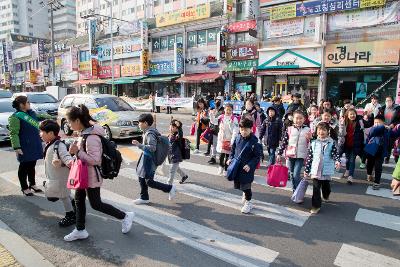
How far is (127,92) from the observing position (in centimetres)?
3609

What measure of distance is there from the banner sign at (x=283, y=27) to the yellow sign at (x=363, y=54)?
244 cm

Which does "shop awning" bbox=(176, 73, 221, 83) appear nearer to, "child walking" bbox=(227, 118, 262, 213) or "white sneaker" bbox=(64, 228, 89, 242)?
"child walking" bbox=(227, 118, 262, 213)

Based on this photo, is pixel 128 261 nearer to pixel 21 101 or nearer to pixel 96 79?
pixel 21 101

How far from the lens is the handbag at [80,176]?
377 cm

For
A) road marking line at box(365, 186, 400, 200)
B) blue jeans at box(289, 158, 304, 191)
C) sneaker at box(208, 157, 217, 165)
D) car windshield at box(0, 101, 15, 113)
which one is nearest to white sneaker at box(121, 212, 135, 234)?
blue jeans at box(289, 158, 304, 191)

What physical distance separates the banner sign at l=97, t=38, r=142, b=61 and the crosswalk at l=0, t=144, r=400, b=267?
2799 cm

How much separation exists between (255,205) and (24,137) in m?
4.08

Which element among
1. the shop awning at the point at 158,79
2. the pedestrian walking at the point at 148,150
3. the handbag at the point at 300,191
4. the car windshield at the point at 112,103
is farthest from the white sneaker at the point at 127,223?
the shop awning at the point at 158,79

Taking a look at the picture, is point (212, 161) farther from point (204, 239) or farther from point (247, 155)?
point (204, 239)

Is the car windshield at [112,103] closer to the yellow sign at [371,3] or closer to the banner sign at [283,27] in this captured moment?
the banner sign at [283,27]

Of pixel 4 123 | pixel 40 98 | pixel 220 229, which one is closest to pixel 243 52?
pixel 40 98

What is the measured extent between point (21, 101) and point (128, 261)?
11.6 feet

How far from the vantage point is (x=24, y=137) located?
18.3 ft

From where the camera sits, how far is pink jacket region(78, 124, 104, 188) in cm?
373
